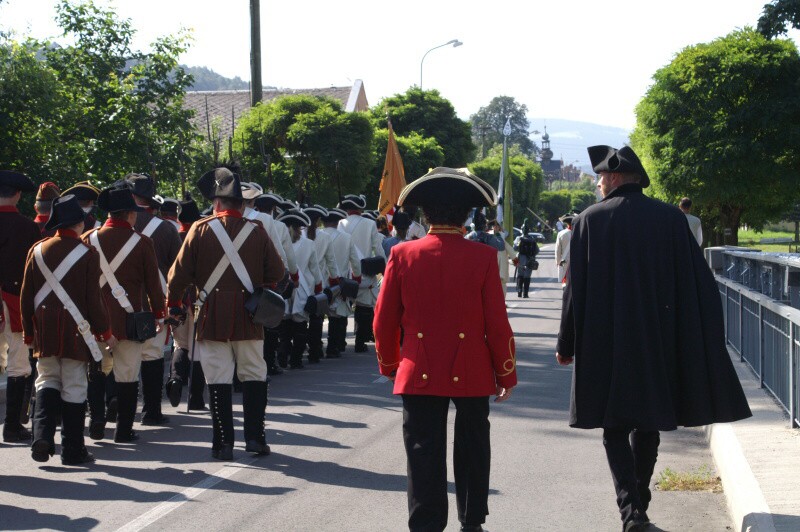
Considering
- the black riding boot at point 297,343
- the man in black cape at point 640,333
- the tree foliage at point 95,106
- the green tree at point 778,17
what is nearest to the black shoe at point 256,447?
the man in black cape at point 640,333

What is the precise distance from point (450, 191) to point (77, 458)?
13.6ft

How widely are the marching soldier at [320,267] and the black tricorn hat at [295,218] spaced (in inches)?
16.1

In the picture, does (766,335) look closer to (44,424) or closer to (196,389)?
(196,389)

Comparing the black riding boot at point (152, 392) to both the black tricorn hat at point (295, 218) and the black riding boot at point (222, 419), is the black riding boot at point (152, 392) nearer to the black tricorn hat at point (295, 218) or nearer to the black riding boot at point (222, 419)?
the black riding boot at point (222, 419)

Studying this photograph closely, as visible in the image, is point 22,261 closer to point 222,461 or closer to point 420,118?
point 222,461

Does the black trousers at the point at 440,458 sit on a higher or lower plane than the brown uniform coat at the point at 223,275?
lower

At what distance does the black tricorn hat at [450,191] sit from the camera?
5871 mm

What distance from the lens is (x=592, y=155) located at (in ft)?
21.7

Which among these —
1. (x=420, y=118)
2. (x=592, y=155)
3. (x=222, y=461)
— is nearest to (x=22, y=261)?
(x=222, y=461)

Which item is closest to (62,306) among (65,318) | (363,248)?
(65,318)

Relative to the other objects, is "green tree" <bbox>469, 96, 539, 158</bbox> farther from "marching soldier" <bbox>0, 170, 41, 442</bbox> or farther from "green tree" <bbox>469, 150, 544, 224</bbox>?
"marching soldier" <bbox>0, 170, 41, 442</bbox>

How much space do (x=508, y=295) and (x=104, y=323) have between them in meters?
22.0

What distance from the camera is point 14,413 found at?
9.70m

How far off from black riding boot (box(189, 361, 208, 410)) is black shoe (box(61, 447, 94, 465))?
229 cm
